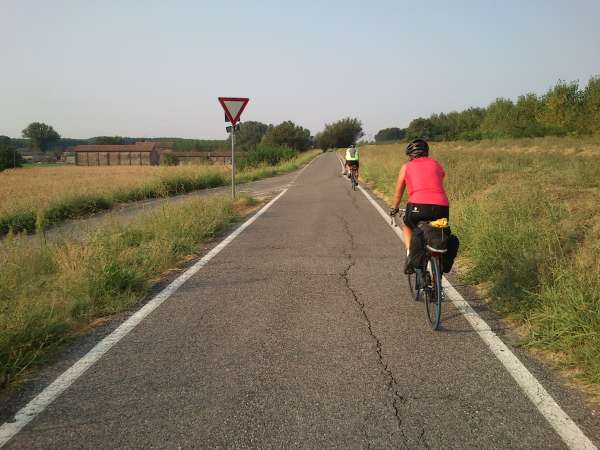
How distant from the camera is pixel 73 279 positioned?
529 cm

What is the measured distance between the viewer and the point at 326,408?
2.92 meters

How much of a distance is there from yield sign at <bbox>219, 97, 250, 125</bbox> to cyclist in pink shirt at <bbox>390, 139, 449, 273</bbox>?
31.4ft

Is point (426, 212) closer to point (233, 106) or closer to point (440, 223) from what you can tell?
point (440, 223)

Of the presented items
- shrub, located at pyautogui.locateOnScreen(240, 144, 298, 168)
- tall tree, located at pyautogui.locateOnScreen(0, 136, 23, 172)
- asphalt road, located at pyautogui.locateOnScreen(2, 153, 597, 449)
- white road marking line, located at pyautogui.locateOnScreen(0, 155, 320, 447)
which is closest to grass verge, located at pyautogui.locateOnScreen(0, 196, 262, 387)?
white road marking line, located at pyautogui.locateOnScreen(0, 155, 320, 447)

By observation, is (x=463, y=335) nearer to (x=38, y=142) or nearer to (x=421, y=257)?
(x=421, y=257)

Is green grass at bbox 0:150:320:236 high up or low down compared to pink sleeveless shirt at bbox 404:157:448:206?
down

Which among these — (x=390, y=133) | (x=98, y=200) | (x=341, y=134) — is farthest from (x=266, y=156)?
(x=390, y=133)

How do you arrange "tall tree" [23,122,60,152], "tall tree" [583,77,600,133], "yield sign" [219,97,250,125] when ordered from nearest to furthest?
1. "yield sign" [219,97,250,125]
2. "tall tree" [583,77,600,133]
3. "tall tree" [23,122,60,152]

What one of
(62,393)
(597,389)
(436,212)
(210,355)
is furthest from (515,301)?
(62,393)

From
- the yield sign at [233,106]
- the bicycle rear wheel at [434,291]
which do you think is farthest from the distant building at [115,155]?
the bicycle rear wheel at [434,291]

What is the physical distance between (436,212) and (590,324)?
5.16 ft

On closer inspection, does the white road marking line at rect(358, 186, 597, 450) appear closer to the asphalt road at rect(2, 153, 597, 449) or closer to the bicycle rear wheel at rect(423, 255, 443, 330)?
the asphalt road at rect(2, 153, 597, 449)

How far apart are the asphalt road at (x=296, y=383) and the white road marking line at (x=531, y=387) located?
0.07 meters

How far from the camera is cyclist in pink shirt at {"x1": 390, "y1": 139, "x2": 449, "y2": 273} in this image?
14.8 ft
